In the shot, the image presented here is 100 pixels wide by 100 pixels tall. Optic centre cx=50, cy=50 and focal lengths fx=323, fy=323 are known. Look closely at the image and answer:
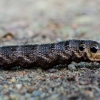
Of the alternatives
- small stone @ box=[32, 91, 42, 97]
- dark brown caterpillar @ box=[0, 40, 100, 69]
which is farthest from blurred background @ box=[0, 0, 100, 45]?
small stone @ box=[32, 91, 42, 97]

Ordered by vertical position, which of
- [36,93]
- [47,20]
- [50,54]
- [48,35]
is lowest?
[36,93]

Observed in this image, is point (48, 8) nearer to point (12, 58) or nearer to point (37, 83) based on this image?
point (12, 58)

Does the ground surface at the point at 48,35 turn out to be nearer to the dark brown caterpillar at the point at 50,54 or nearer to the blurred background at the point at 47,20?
the blurred background at the point at 47,20

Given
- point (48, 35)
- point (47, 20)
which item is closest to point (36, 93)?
point (48, 35)

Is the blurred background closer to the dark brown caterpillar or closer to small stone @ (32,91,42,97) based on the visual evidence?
the dark brown caterpillar

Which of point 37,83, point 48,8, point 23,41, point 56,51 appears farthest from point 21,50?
point 48,8

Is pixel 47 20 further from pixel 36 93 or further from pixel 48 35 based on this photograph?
pixel 36 93
